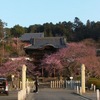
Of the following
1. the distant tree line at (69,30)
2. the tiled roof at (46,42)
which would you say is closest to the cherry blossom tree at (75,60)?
the tiled roof at (46,42)

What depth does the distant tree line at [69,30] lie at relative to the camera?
11201cm

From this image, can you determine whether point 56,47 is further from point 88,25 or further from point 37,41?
point 88,25

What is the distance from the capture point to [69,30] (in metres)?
124

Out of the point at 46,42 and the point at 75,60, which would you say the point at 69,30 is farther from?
the point at 75,60

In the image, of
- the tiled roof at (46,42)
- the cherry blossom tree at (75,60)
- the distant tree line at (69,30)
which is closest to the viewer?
the cherry blossom tree at (75,60)

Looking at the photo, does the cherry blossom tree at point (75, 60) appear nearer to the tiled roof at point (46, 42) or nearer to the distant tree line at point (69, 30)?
the tiled roof at point (46, 42)

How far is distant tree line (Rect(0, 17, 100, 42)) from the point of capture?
367ft

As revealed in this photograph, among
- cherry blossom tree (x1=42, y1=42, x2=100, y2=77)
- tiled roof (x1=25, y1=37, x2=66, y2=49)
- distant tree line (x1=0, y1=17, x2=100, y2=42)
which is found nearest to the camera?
cherry blossom tree (x1=42, y1=42, x2=100, y2=77)

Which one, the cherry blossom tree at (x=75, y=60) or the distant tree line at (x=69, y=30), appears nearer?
the cherry blossom tree at (x=75, y=60)

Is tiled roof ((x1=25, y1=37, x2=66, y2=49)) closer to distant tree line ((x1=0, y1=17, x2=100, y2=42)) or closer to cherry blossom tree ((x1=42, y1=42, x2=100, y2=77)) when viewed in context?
cherry blossom tree ((x1=42, y1=42, x2=100, y2=77))

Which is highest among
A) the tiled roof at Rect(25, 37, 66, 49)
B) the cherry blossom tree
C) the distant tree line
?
the distant tree line

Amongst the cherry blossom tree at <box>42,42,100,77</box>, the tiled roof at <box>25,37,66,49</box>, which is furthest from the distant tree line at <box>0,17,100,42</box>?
the cherry blossom tree at <box>42,42,100,77</box>

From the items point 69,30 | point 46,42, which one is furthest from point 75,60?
point 69,30

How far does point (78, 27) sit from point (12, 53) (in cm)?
5936
